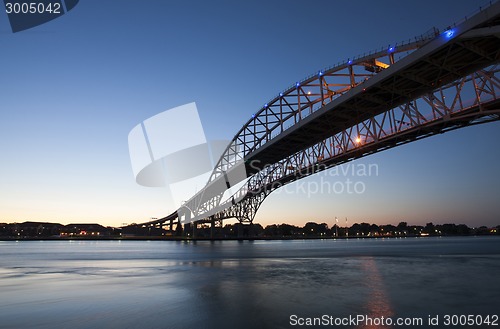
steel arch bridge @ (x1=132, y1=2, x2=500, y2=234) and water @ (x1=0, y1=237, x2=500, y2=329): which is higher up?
steel arch bridge @ (x1=132, y1=2, x2=500, y2=234)

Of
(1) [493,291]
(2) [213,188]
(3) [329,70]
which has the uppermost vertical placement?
(3) [329,70]

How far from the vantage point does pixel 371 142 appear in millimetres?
39562

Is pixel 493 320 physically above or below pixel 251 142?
below

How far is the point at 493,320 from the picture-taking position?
25.7ft

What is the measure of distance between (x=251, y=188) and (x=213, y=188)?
9.30 m

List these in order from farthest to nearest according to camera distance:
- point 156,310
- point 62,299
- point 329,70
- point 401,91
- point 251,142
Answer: point 251,142 < point 329,70 < point 401,91 < point 62,299 < point 156,310

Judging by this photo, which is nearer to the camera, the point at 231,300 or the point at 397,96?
the point at 231,300

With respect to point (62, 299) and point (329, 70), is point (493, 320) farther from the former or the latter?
point (329, 70)

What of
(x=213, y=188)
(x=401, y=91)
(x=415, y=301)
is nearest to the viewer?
(x=415, y=301)

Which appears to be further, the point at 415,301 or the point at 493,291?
the point at 493,291

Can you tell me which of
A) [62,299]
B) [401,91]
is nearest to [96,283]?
[62,299]

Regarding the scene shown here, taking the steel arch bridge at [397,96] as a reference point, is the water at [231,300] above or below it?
below

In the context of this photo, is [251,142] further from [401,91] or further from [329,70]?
[401,91]

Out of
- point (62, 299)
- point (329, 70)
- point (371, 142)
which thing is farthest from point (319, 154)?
point (62, 299)
